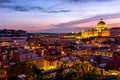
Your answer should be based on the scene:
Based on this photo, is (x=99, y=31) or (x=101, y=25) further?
(x=101, y=25)

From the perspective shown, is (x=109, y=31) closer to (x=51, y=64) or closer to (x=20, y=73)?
(x=51, y=64)

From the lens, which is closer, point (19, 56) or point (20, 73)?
point (20, 73)

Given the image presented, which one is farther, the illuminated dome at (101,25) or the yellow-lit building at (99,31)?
the illuminated dome at (101,25)

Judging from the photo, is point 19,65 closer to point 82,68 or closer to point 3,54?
point 82,68

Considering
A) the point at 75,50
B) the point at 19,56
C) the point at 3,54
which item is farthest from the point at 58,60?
the point at 75,50

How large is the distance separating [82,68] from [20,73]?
4.76 meters

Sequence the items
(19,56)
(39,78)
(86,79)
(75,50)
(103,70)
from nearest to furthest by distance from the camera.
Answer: (39,78), (86,79), (103,70), (19,56), (75,50)

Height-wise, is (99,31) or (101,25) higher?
(101,25)

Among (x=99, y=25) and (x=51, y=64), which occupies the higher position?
(x=99, y=25)

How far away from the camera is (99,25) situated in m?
75.4

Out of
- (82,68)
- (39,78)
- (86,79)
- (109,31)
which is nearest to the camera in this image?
(39,78)

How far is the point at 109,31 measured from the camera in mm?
72000

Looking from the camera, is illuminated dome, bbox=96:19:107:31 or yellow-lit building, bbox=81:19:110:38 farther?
illuminated dome, bbox=96:19:107:31

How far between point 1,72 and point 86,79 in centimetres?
951
